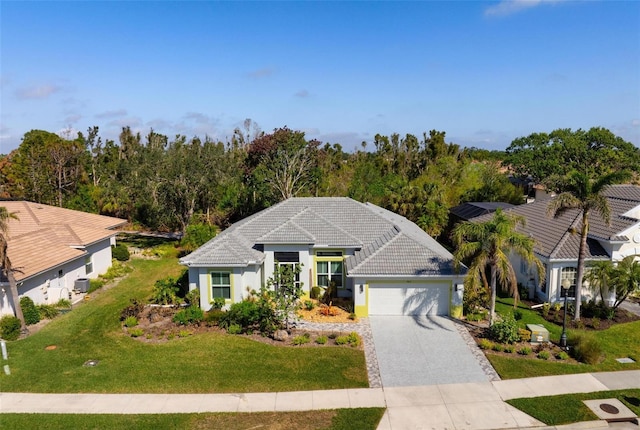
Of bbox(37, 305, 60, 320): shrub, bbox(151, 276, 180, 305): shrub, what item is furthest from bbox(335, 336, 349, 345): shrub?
bbox(37, 305, 60, 320): shrub

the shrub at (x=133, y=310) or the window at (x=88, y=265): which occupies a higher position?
the window at (x=88, y=265)

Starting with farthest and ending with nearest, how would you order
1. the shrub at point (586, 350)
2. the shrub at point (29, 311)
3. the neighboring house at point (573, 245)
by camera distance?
1. the neighboring house at point (573, 245)
2. the shrub at point (29, 311)
3. the shrub at point (586, 350)

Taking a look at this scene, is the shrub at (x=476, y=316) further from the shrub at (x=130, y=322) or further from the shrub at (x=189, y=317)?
the shrub at (x=130, y=322)

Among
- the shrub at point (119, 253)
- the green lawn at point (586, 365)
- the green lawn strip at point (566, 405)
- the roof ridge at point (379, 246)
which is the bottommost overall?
the green lawn strip at point (566, 405)

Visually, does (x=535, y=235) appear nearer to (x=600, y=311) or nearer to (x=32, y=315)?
(x=600, y=311)

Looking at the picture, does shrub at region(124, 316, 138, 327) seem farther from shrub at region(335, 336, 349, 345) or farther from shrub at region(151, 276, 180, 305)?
shrub at region(335, 336, 349, 345)

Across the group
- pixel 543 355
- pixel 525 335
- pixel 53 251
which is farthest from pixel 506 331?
pixel 53 251

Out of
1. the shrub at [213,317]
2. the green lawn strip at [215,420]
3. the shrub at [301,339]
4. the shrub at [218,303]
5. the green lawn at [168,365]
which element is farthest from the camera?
the shrub at [218,303]

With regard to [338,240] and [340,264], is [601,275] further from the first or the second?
[338,240]

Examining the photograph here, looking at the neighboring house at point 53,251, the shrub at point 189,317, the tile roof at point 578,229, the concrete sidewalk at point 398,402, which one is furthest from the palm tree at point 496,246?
the neighboring house at point 53,251
